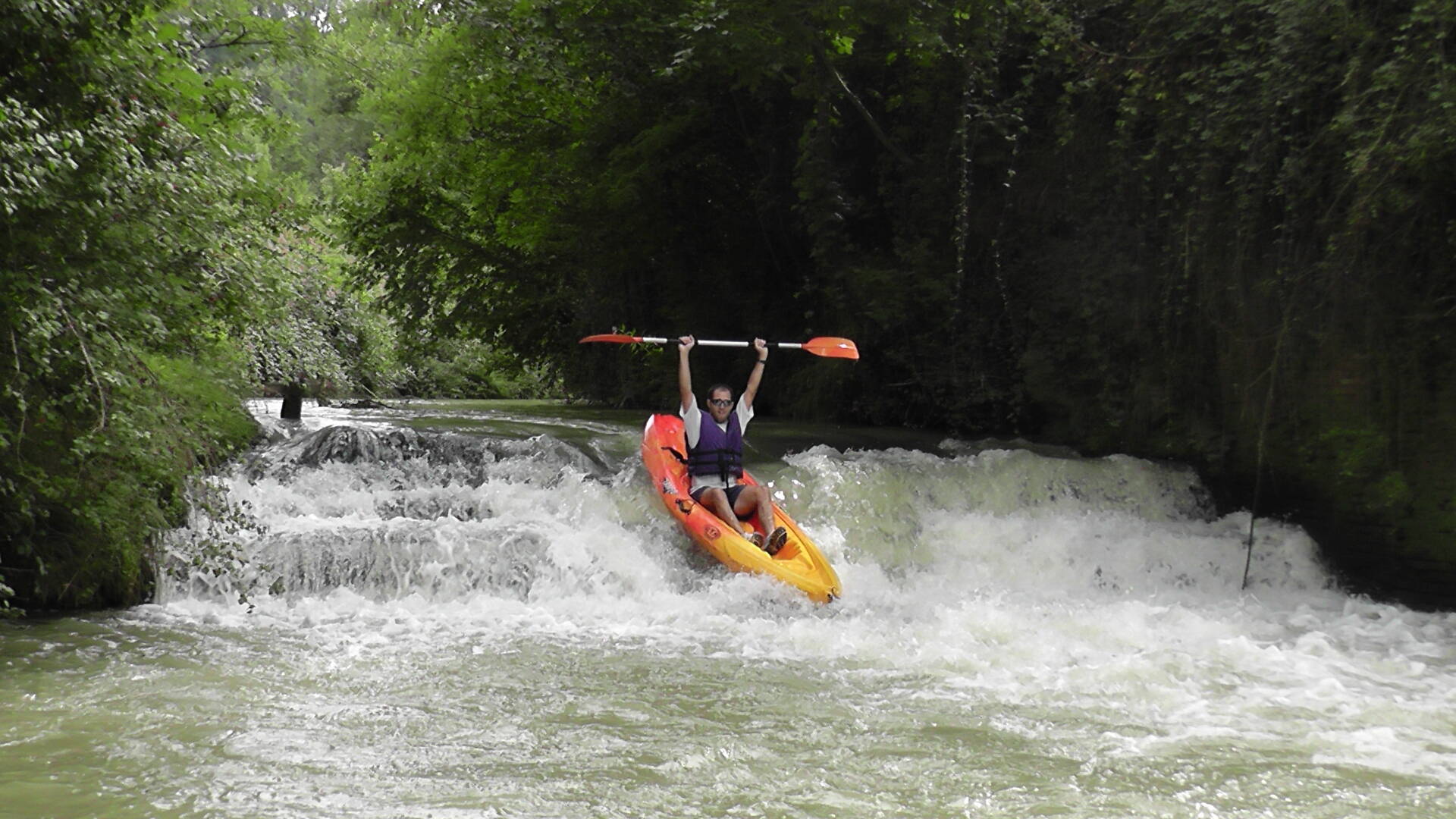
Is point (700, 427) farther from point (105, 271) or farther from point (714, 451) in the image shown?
point (105, 271)

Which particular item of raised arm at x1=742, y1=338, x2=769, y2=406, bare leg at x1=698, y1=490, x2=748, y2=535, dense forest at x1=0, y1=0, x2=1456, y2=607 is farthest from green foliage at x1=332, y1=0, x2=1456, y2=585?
bare leg at x1=698, y1=490, x2=748, y2=535

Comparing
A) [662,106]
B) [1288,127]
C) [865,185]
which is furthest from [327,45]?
[1288,127]

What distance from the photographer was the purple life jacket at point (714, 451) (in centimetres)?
733

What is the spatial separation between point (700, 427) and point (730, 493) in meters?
0.44

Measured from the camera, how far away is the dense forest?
4.85 m

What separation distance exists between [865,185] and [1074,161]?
2.42 metres

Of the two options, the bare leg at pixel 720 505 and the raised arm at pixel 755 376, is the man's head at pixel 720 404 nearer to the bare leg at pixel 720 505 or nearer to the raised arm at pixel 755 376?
the raised arm at pixel 755 376

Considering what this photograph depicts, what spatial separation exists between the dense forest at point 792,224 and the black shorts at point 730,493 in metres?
2.55

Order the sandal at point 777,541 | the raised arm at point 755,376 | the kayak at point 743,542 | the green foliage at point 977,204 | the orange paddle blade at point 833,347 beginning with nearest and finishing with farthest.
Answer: the kayak at point 743,542 → the sandal at point 777,541 → the green foliage at point 977,204 → the raised arm at point 755,376 → the orange paddle blade at point 833,347

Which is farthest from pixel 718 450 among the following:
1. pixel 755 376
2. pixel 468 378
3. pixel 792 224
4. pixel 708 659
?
pixel 468 378

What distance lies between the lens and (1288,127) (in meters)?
7.04

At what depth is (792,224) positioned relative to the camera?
12.1m

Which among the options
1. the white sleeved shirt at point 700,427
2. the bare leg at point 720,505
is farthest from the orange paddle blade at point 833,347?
the bare leg at point 720,505

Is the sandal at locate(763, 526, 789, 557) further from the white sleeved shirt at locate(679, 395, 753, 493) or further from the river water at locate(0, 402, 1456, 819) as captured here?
the white sleeved shirt at locate(679, 395, 753, 493)
